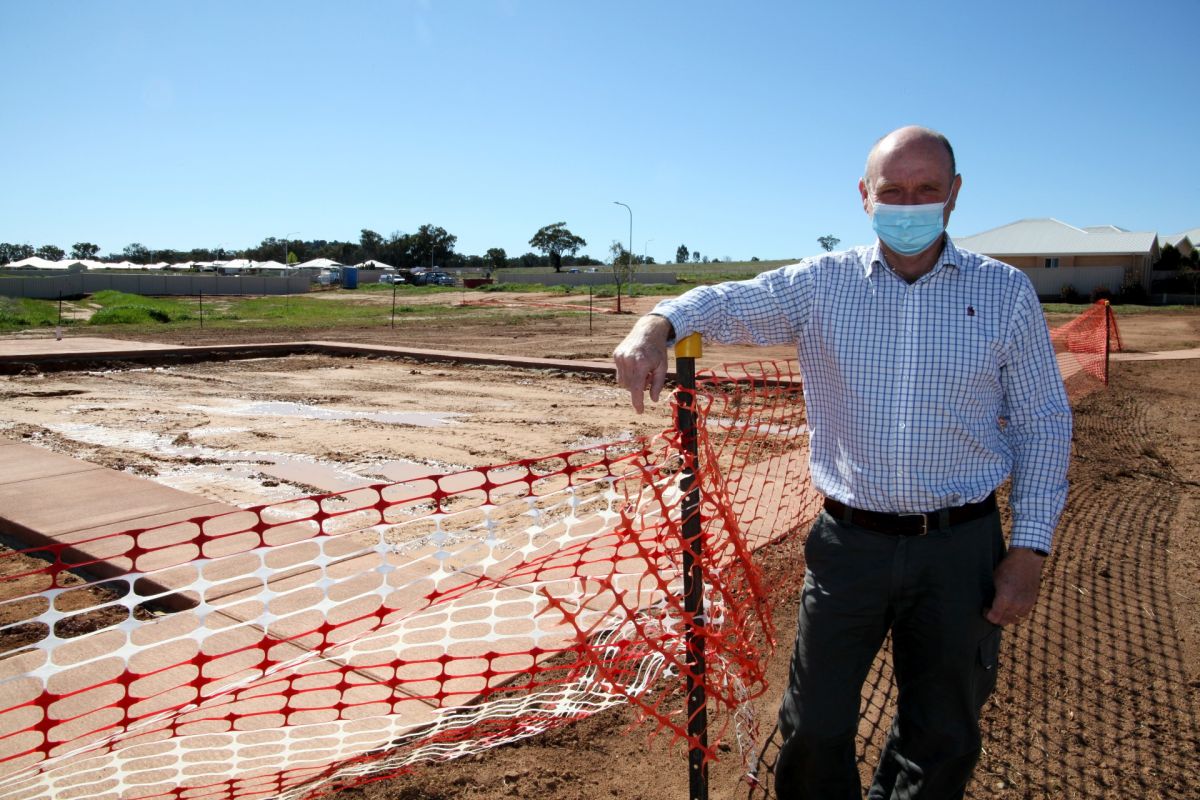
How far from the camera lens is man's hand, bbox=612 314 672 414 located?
82.2 inches

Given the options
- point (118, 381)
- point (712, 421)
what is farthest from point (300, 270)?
point (712, 421)

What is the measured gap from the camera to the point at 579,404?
10773 mm

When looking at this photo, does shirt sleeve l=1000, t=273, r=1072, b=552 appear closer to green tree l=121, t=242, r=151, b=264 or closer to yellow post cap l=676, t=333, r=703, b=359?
yellow post cap l=676, t=333, r=703, b=359

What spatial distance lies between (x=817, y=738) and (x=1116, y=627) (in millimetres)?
2657

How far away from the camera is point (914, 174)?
7.17 ft

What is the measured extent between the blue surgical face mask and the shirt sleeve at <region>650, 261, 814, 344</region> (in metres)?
0.23

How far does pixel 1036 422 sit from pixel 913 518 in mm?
411

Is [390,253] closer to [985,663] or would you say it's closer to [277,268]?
[277,268]

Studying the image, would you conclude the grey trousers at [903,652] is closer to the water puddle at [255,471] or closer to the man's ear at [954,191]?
the man's ear at [954,191]

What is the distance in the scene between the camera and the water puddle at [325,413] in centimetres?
970

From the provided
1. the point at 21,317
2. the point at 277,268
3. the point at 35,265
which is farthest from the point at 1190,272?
the point at 35,265

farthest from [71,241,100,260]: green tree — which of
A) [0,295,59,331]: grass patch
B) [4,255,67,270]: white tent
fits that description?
[0,295,59,331]: grass patch

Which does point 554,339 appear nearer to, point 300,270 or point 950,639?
point 950,639

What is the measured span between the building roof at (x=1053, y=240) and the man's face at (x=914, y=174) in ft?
168
